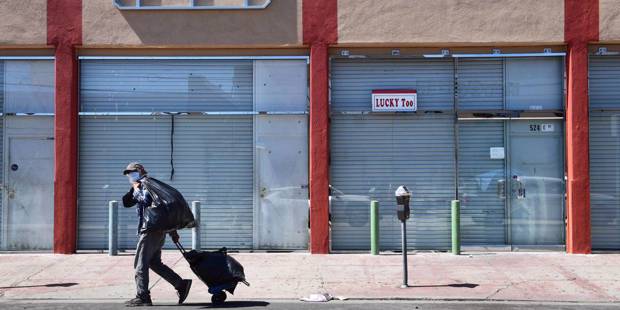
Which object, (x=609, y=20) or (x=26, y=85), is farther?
(x=26, y=85)

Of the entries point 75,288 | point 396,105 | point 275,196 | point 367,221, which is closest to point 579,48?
point 396,105

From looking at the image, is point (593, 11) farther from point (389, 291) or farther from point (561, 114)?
point (389, 291)

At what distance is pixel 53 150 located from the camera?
13.4 m

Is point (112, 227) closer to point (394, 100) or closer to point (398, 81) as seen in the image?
point (394, 100)

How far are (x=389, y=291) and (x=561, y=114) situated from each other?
563 centimetres

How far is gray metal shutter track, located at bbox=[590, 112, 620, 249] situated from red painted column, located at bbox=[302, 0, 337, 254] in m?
5.04

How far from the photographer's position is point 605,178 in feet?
43.7

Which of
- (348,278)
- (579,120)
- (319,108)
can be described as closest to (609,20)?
(579,120)

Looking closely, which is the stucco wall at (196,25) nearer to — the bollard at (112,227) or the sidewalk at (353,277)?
the bollard at (112,227)

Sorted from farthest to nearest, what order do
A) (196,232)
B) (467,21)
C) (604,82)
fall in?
(604,82)
(467,21)
(196,232)

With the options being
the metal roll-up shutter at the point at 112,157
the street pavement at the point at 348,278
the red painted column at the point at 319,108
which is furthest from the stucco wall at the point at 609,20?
the metal roll-up shutter at the point at 112,157

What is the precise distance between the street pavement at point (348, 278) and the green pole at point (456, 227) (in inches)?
7.4

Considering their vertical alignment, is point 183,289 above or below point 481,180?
below

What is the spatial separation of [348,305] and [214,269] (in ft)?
5.93
